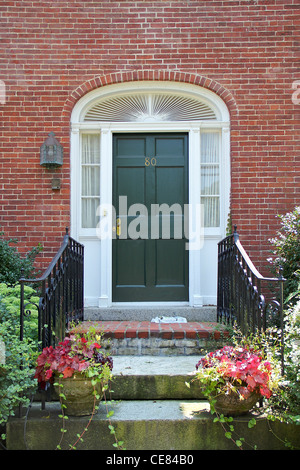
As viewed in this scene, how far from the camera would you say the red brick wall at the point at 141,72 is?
5461mm

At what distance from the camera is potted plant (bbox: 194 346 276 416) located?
2756 millimetres

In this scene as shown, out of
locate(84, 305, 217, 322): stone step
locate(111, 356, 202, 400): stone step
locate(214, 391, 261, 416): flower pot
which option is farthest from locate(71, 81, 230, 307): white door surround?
locate(214, 391, 261, 416): flower pot

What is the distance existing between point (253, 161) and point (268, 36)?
5.08 ft

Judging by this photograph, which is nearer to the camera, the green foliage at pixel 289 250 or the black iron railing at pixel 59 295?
the black iron railing at pixel 59 295

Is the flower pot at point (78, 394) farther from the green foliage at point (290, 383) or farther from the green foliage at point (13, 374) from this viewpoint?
the green foliage at point (290, 383)

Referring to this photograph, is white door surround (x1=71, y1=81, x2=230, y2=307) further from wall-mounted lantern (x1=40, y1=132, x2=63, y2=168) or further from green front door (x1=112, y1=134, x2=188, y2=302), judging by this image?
wall-mounted lantern (x1=40, y1=132, x2=63, y2=168)

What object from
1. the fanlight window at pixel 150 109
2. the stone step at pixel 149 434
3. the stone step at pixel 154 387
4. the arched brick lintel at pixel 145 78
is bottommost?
the stone step at pixel 149 434

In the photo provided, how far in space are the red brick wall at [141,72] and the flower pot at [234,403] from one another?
9.41ft

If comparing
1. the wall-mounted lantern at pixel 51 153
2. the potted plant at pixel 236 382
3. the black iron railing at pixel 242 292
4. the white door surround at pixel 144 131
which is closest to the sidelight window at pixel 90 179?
the white door surround at pixel 144 131

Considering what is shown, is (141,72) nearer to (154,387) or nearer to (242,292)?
(242,292)

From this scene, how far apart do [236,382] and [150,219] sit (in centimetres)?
308

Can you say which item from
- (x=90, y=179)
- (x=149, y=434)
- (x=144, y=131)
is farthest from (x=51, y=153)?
(x=149, y=434)

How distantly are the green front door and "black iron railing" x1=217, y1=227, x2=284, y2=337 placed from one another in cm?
86
